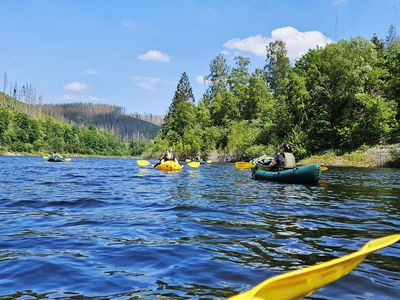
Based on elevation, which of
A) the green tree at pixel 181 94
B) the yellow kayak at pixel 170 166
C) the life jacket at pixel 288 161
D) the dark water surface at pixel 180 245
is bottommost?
the dark water surface at pixel 180 245

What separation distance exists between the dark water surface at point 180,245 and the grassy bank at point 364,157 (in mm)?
24322

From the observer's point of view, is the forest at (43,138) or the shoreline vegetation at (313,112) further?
the forest at (43,138)

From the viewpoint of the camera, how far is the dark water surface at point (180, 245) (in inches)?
151

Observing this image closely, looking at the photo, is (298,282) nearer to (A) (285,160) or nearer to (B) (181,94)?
(A) (285,160)

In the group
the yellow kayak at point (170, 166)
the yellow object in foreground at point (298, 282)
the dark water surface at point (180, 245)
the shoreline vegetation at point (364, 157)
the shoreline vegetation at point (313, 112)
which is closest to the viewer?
the yellow object in foreground at point (298, 282)

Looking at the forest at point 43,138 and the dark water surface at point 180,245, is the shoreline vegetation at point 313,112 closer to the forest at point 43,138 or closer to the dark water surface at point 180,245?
the dark water surface at point 180,245

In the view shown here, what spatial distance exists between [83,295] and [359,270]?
2.90 meters

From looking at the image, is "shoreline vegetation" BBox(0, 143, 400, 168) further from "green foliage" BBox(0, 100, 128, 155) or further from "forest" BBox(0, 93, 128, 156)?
"green foliage" BBox(0, 100, 128, 155)

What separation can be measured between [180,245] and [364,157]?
32541mm

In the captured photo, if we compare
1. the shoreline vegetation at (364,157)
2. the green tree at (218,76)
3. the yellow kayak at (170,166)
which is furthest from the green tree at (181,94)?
the yellow kayak at (170,166)

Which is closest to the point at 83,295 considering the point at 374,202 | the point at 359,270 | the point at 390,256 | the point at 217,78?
the point at 359,270

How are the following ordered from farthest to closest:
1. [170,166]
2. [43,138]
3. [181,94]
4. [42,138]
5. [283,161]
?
[43,138] → [42,138] → [181,94] → [170,166] → [283,161]

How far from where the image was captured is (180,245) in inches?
216

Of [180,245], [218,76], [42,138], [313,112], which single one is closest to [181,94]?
[218,76]
